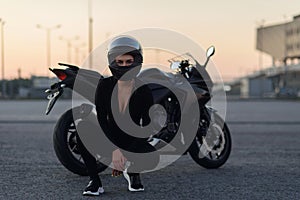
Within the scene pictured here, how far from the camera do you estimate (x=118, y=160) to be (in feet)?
17.8

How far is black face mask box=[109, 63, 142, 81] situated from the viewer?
5.55 metres

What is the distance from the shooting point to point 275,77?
95000 millimetres

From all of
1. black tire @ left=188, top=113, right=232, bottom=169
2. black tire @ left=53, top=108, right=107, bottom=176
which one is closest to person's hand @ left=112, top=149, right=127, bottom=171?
black tire @ left=53, top=108, right=107, bottom=176

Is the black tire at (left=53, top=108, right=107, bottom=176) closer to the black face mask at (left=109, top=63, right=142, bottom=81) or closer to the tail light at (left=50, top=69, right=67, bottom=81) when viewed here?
the tail light at (left=50, top=69, right=67, bottom=81)

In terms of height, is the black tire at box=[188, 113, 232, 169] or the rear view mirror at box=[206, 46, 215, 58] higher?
the rear view mirror at box=[206, 46, 215, 58]

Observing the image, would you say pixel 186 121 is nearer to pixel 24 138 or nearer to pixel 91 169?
pixel 91 169

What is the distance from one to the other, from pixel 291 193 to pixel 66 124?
101 inches

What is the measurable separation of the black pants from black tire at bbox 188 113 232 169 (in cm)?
136

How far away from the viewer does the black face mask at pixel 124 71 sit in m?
5.55

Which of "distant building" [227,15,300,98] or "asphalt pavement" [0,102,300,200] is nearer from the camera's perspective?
"asphalt pavement" [0,102,300,200]

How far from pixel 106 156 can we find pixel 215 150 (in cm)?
210

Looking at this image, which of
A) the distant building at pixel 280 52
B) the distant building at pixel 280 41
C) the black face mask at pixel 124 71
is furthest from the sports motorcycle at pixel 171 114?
the distant building at pixel 280 41

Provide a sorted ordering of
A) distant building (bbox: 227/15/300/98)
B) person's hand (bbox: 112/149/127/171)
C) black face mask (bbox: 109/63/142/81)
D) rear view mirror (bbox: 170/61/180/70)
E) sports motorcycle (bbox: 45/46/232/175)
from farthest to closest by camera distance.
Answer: distant building (bbox: 227/15/300/98), rear view mirror (bbox: 170/61/180/70), sports motorcycle (bbox: 45/46/232/175), black face mask (bbox: 109/63/142/81), person's hand (bbox: 112/149/127/171)

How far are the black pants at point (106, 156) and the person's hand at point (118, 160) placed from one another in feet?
0.49
